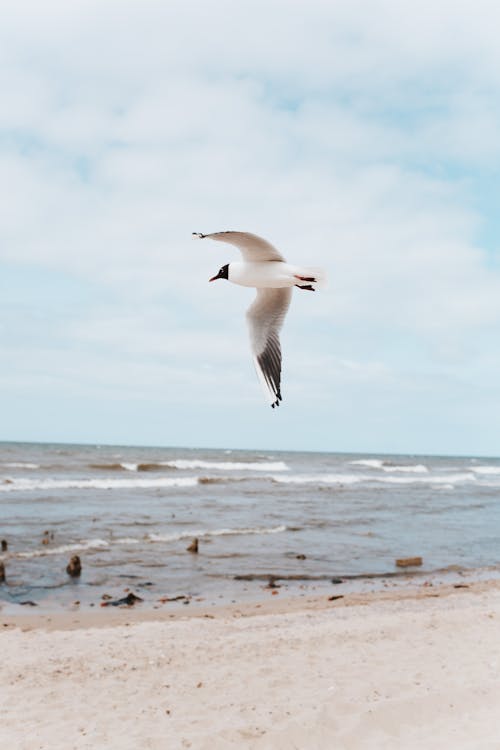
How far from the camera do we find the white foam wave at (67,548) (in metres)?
13.4

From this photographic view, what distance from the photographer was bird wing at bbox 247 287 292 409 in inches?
123

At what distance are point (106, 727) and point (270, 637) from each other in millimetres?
2858

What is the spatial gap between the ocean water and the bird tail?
810 cm

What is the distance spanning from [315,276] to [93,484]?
24843 millimetres

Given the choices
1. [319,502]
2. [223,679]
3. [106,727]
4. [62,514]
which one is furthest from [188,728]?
[319,502]

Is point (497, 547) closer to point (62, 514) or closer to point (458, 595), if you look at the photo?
point (458, 595)

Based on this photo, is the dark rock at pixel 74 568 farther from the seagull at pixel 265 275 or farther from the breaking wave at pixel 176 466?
the breaking wave at pixel 176 466

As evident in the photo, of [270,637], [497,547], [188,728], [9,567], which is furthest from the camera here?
[497,547]

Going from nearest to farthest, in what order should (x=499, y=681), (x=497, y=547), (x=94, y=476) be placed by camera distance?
(x=499, y=681)
(x=497, y=547)
(x=94, y=476)

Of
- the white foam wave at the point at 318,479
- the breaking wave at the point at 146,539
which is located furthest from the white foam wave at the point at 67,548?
the white foam wave at the point at 318,479

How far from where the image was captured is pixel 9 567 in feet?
40.1

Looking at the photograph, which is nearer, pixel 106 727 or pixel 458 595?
pixel 106 727

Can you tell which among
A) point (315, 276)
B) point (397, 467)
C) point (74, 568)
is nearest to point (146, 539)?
point (74, 568)

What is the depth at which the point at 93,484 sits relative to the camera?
26859 millimetres
